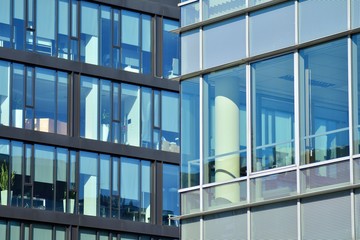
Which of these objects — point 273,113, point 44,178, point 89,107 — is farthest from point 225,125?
point 89,107

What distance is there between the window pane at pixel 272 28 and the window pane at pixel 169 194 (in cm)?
3308

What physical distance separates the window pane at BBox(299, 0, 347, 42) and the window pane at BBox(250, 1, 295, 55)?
0.21 m

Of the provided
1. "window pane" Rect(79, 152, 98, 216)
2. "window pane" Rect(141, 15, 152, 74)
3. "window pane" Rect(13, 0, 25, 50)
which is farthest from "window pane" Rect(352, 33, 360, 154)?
"window pane" Rect(141, 15, 152, 74)

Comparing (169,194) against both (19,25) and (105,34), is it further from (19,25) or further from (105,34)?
(19,25)

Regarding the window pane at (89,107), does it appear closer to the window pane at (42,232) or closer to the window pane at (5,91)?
the window pane at (5,91)

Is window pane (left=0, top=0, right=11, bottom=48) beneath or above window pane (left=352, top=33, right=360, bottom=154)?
above

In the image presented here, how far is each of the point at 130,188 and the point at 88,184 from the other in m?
1.92

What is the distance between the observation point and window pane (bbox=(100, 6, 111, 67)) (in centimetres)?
5547

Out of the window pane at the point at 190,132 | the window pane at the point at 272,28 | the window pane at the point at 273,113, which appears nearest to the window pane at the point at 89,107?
the window pane at the point at 190,132

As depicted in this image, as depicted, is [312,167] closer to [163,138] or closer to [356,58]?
[356,58]

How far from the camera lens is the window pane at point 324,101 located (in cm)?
2166

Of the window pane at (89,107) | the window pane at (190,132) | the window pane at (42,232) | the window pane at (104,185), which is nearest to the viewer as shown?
Answer: the window pane at (190,132)

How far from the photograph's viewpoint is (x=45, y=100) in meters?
53.5

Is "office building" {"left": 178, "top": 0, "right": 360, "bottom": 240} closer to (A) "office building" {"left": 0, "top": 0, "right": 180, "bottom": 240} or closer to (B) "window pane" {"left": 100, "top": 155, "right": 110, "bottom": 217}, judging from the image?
(A) "office building" {"left": 0, "top": 0, "right": 180, "bottom": 240}
